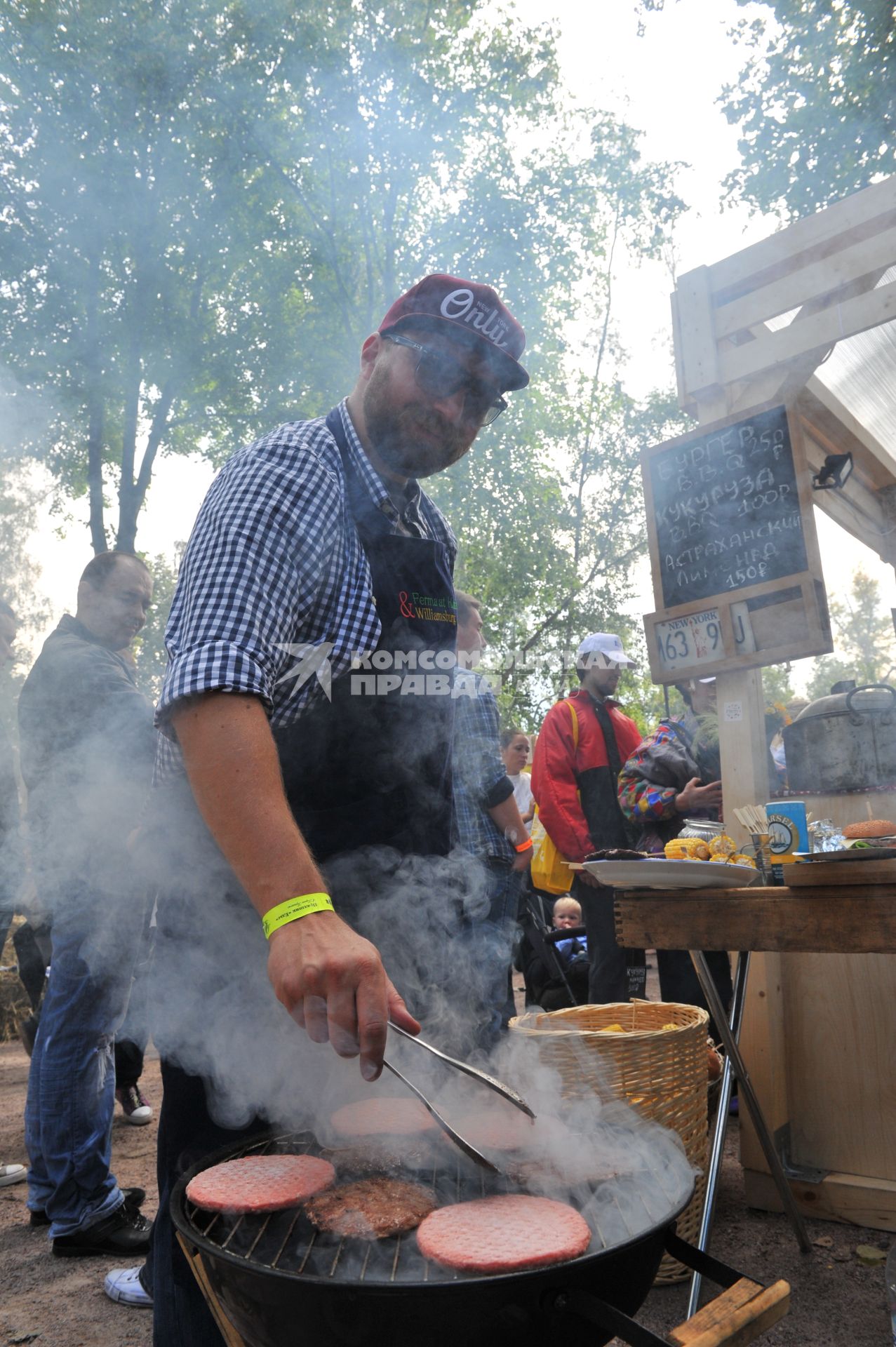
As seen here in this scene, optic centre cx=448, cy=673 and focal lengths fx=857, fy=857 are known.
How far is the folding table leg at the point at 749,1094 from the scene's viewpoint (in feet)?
7.66

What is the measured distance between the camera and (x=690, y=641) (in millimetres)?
3283

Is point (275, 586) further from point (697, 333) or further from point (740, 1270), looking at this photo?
point (697, 333)

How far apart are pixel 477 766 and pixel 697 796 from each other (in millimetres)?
1016

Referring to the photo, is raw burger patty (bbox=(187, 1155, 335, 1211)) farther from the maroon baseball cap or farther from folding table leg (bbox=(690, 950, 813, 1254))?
the maroon baseball cap

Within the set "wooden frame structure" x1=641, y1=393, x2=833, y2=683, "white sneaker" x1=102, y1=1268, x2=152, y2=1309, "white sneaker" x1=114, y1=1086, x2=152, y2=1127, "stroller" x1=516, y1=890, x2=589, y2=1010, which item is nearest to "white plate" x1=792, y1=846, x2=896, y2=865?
"wooden frame structure" x1=641, y1=393, x2=833, y2=683

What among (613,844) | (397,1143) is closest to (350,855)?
(397,1143)

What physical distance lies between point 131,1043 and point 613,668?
120 inches

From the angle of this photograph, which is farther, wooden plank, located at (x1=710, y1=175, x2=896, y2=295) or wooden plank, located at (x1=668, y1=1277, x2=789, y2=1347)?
wooden plank, located at (x1=710, y1=175, x2=896, y2=295)

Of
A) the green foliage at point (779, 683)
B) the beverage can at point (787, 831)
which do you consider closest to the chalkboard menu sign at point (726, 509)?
the beverage can at point (787, 831)

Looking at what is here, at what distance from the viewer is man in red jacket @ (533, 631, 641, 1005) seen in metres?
4.57

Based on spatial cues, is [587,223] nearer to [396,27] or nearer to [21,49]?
[396,27]

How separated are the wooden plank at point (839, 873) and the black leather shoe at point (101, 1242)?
2.32 m

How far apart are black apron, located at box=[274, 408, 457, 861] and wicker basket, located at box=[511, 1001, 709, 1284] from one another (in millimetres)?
830

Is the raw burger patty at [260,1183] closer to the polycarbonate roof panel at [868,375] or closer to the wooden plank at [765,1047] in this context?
the wooden plank at [765,1047]
